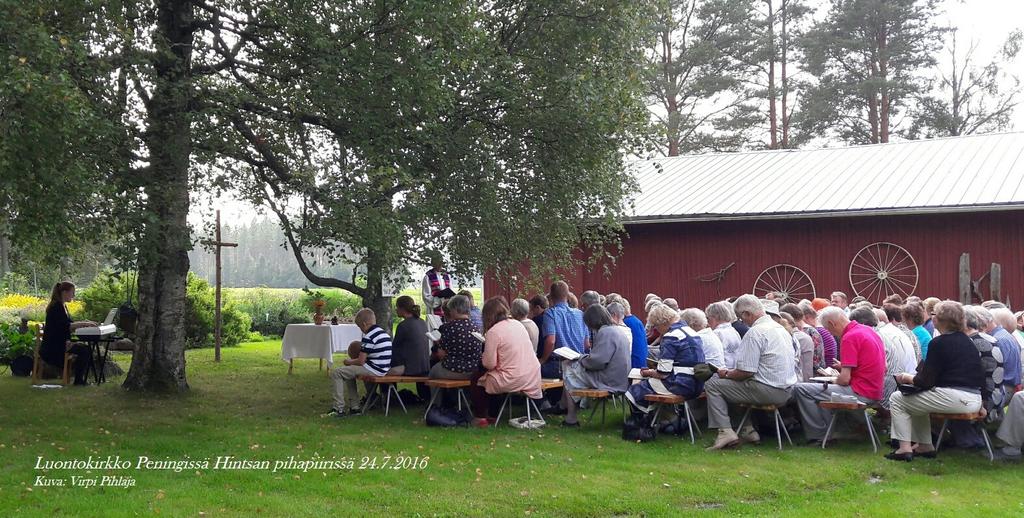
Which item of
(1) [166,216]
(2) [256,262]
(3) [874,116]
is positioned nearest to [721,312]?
(1) [166,216]

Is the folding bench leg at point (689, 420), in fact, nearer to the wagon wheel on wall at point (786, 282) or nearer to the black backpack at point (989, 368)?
the black backpack at point (989, 368)

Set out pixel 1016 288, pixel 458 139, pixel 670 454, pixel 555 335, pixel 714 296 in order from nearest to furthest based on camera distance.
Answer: pixel 670 454
pixel 458 139
pixel 555 335
pixel 1016 288
pixel 714 296

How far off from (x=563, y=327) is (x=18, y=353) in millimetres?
8974

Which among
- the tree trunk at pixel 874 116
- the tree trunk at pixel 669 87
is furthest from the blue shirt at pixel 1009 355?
the tree trunk at pixel 874 116

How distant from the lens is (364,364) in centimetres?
1007

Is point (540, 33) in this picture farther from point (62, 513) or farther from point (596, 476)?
point (62, 513)

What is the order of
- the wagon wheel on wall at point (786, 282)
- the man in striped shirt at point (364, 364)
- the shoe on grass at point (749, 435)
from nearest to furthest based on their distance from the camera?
the shoe on grass at point (749, 435) → the man in striped shirt at point (364, 364) → the wagon wheel on wall at point (786, 282)

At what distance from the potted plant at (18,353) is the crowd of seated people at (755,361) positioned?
6549 millimetres

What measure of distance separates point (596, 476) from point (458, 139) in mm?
4203

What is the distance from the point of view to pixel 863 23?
28.1 m

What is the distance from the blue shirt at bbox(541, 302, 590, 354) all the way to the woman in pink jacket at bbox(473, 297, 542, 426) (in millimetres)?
1022

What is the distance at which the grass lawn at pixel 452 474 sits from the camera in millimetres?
6012

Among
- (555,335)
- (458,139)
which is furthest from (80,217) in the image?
(555,335)

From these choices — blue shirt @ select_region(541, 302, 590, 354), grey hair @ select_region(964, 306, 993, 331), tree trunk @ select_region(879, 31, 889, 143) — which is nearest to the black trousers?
blue shirt @ select_region(541, 302, 590, 354)
